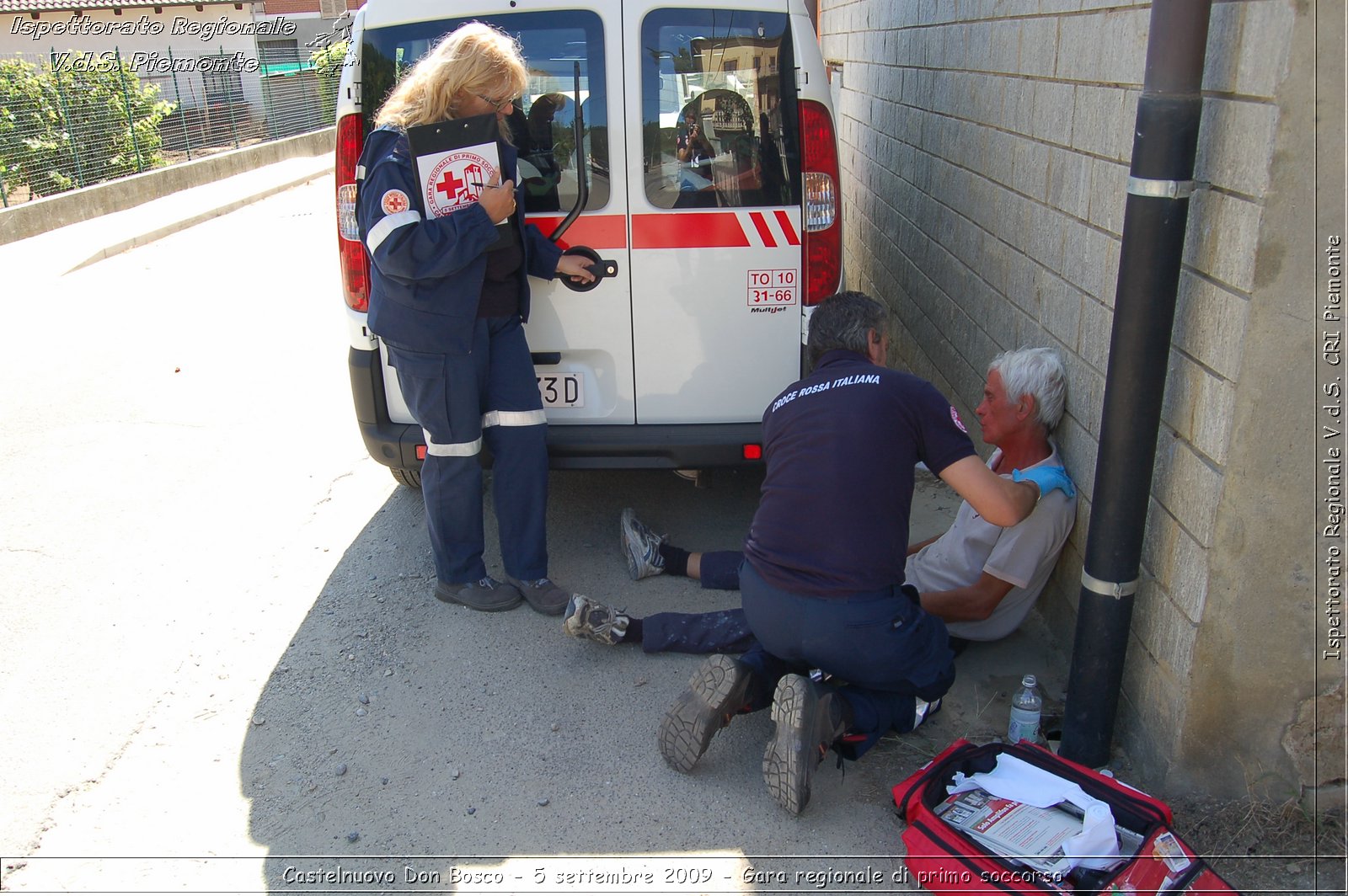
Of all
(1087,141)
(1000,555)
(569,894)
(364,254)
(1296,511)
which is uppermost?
(1087,141)

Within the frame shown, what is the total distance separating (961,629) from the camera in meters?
3.56

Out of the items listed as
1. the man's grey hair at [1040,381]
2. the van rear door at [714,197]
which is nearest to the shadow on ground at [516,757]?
the man's grey hair at [1040,381]

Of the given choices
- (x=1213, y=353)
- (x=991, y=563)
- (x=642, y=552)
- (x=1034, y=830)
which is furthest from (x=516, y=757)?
(x=1213, y=353)

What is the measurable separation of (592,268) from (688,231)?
380mm

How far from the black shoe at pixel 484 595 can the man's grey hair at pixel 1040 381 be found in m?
1.95

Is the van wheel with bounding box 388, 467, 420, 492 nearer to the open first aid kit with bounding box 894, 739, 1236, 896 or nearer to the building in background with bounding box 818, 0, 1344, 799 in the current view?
the building in background with bounding box 818, 0, 1344, 799

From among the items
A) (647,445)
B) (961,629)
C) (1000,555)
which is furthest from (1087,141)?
(647,445)

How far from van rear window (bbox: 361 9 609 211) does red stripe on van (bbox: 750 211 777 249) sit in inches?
21.6

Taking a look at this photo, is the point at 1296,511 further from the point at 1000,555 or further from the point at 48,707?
the point at 48,707

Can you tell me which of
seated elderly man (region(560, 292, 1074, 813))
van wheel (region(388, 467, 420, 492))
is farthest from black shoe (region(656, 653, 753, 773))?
van wheel (region(388, 467, 420, 492))

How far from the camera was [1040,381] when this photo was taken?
133 inches

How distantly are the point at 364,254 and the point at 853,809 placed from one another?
2.62 m

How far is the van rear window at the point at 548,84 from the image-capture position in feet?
12.5

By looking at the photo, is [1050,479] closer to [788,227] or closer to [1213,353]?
[1213,353]
